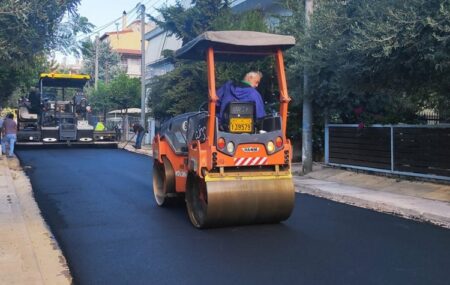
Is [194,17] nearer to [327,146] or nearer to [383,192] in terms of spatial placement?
[327,146]

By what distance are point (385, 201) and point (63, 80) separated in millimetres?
20145

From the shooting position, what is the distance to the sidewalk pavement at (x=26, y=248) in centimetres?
547

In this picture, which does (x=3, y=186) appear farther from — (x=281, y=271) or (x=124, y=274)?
(x=281, y=271)

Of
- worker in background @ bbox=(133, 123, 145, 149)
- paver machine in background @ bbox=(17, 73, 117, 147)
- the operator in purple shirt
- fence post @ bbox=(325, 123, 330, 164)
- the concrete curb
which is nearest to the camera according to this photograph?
the operator in purple shirt

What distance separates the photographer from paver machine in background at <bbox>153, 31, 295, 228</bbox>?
24.2 feet

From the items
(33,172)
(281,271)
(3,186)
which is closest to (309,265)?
(281,271)

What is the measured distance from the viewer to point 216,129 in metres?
7.41

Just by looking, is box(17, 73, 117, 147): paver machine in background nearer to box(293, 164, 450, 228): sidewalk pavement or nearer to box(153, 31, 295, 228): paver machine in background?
box(293, 164, 450, 228): sidewalk pavement

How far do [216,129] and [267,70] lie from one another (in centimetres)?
856

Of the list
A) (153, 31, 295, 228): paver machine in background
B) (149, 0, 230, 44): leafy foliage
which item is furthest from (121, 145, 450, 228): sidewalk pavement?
(149, 0, 230, 44): leafy foliage

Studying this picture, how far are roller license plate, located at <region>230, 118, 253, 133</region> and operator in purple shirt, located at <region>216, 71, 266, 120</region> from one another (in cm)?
21

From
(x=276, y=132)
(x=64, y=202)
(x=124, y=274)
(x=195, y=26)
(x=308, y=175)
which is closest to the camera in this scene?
(x=124, y=274)

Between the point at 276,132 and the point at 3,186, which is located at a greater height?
the point at 276,132

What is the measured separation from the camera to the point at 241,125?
304 inches
